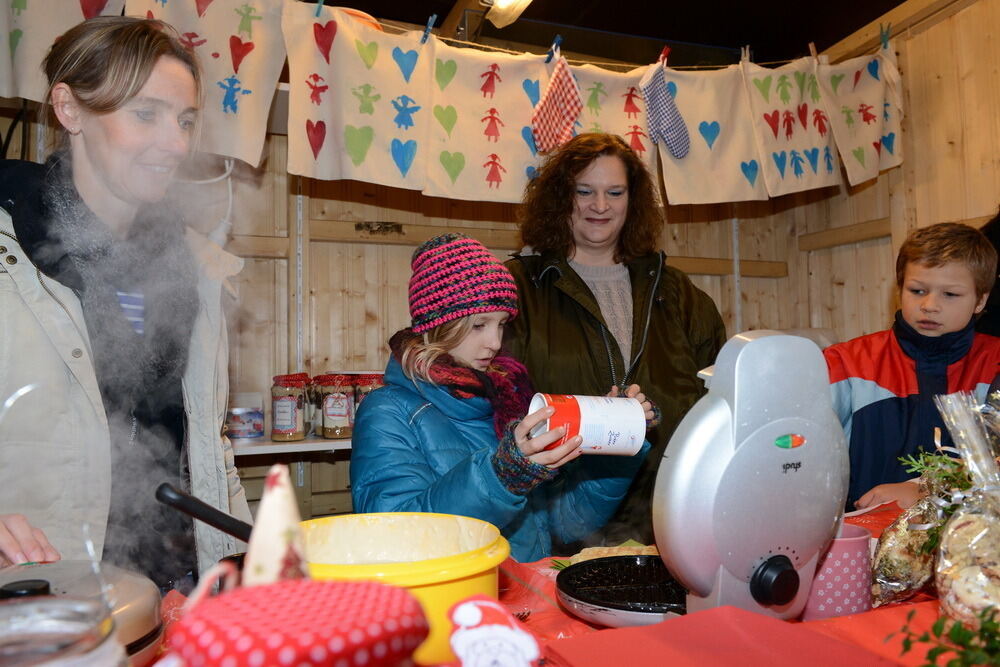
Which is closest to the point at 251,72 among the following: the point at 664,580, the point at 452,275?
the point at 452,275

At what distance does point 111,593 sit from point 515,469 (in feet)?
2.19

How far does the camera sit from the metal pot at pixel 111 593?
56 centimetres

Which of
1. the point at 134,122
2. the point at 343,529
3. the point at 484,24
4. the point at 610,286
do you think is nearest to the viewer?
the point at 343,529

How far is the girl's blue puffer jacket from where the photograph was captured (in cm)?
127

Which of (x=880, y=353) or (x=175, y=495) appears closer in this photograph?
(x=175, y=495)

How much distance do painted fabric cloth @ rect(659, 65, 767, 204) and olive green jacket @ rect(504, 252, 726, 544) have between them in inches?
49.1

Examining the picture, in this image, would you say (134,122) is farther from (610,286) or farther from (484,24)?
(484,24)

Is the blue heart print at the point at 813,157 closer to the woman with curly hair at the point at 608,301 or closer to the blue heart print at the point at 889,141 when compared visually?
the blue heart print at the point at 889,141

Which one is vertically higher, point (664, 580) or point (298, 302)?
point (298, 302)

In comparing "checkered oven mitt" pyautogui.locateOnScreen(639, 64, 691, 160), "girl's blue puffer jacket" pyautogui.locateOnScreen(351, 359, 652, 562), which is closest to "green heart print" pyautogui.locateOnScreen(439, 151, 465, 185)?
"checkered oven mitt" pyautogui.locateOnScreen(639, 64, 691, 160)

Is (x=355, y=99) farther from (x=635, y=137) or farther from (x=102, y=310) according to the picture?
(x=102, y=310)

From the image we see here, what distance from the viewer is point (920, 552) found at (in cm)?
86

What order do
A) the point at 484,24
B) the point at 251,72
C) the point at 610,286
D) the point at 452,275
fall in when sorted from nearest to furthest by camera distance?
1. the point at 452,275
2. the point at 610,286
3. the point at 251,72
4. the point at 484,24

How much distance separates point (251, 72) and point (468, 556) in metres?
2.61
